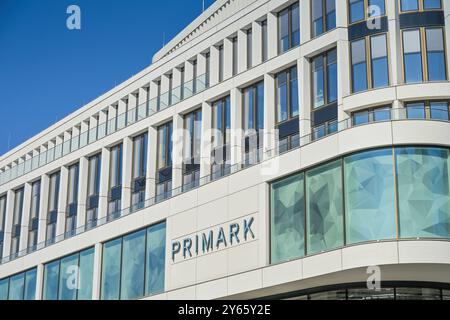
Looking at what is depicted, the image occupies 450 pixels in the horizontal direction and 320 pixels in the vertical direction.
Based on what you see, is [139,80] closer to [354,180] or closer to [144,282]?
[144,282]

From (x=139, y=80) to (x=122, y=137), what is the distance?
4.14 meters

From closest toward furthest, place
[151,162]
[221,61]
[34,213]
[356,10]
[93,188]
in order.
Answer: [356,10] → [221,61] → [151,162] → [93,188] → [34,213]

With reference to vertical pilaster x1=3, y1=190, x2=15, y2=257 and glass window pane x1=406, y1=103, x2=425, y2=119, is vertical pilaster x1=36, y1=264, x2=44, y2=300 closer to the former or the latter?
vertical pilaster x1=3, y1=190, x2=15, y2=257

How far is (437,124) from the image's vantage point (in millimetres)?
35531

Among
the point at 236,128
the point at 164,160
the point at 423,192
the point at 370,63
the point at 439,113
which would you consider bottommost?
the point at 423,192

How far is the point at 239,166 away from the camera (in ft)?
138

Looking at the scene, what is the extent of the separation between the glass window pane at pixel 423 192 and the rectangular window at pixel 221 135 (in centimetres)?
1159

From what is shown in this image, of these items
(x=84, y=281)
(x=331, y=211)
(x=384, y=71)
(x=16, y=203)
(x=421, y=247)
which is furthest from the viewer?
(x=16, y=203)

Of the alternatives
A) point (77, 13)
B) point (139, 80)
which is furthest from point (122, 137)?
point (77, 13)

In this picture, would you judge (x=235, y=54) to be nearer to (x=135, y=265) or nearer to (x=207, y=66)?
(x=207, y=66)

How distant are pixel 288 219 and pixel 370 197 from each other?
188 inches

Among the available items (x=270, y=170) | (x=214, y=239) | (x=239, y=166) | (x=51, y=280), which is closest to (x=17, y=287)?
(x=51, y=280)

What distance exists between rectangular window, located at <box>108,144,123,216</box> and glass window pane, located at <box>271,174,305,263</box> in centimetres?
1596

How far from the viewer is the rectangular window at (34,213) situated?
2393 inches
